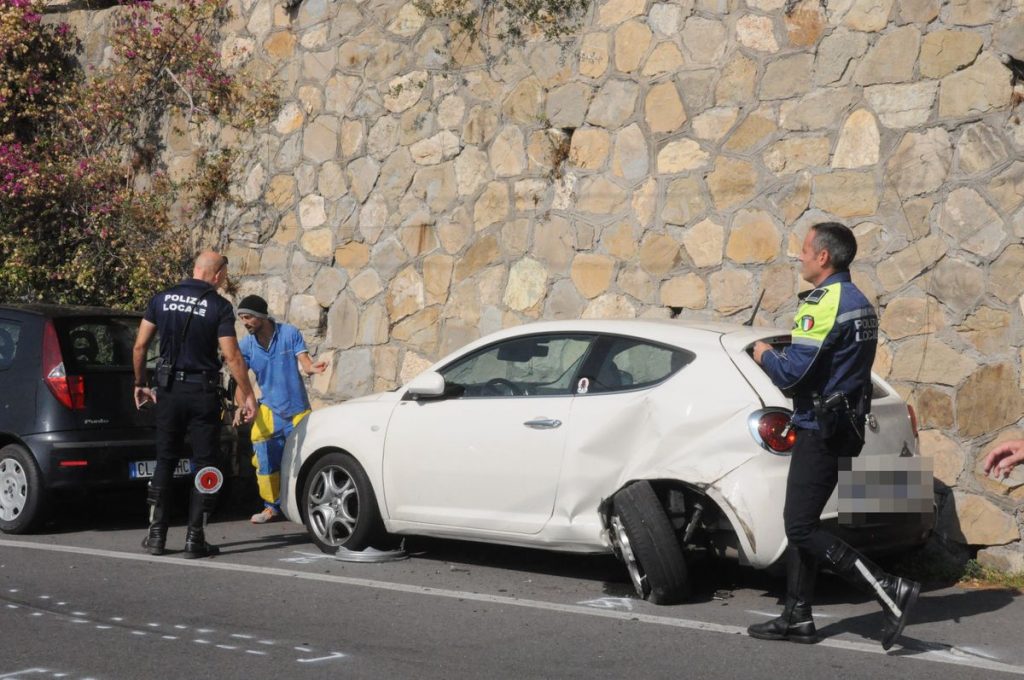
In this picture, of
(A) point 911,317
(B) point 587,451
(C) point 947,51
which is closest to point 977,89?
(C) point 947,51

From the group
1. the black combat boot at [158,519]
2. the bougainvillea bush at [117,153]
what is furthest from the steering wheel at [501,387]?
the bougainvillea bush at [117,153]

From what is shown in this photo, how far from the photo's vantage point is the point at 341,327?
11891 millimetres

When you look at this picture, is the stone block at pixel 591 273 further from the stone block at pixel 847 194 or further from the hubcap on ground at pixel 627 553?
the hubcap on ground at pixel 627 553

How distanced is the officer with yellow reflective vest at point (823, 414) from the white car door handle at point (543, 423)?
1.52 meters

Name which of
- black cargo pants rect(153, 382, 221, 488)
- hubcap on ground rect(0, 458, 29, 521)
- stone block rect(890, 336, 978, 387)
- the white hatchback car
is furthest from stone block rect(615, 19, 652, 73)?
hubcap on ground rect(0, 458, 29, 521)

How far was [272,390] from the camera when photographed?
10.1 metres

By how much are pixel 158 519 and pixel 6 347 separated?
2.29 metres

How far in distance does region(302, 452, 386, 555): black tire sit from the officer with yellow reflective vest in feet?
9.42

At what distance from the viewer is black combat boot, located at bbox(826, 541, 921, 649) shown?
5.92 m

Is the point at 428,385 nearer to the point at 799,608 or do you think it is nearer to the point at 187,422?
the point at 187,422

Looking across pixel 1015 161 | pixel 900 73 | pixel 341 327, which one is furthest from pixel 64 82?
pixel 1015 161

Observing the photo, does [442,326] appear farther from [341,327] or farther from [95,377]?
[95,377]

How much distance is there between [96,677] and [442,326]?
608 centimetres

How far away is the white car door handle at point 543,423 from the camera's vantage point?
7.43 meters
